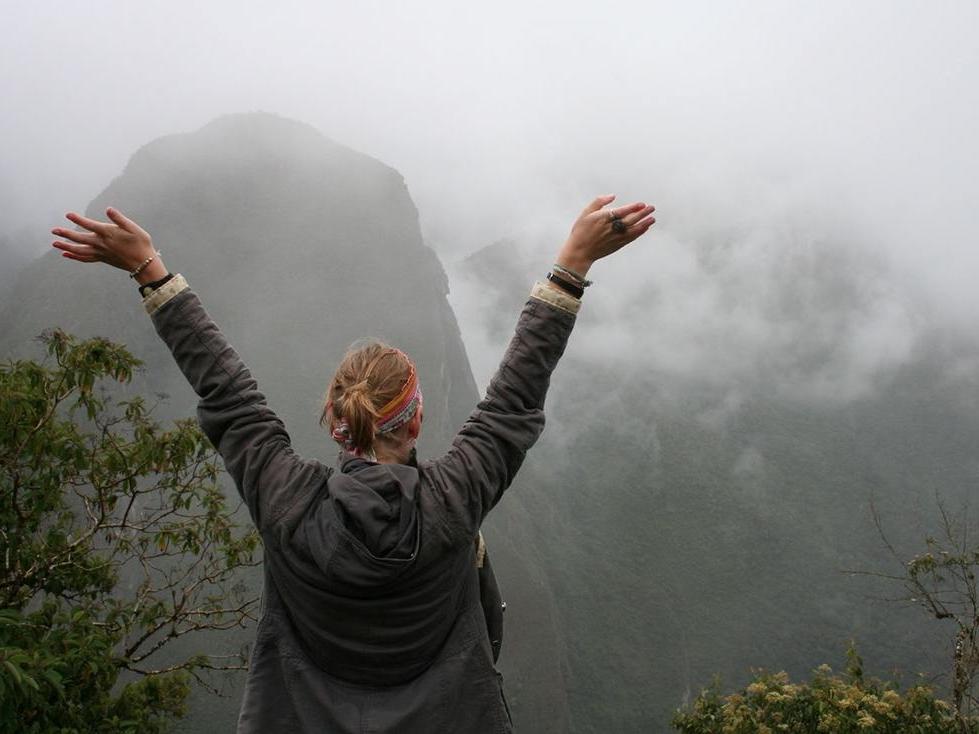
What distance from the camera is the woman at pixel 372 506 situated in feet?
5.33

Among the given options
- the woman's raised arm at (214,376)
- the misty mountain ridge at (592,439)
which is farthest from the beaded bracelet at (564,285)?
the misty mountain ridge at (592,439)

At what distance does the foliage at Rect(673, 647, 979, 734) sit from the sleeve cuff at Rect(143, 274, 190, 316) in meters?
6.61

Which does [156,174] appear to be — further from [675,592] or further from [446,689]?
[446,689]

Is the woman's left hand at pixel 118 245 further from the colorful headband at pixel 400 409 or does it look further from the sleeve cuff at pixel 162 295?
the colorful headband at pixel 400 409

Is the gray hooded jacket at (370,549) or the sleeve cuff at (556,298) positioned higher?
the sleeve cuff at (556,298)

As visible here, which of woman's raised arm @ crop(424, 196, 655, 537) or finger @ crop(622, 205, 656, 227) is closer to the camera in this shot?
woman's raised arm @ crop(424, 196, 655, 537)

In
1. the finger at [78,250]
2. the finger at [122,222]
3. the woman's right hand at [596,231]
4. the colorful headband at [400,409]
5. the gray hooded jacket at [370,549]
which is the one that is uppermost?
the woman's right hand at [596,231]

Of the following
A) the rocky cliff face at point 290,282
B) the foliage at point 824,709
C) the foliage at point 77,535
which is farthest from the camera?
the rocky cliff face at point 290,282

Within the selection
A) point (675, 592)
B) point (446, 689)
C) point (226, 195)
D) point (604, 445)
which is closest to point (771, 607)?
point (675, 592)

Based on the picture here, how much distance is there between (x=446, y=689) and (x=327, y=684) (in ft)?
0.89

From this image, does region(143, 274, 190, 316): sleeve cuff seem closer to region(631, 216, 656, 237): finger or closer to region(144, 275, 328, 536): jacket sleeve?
region(144, 275, 328, 536): jacket sleeve

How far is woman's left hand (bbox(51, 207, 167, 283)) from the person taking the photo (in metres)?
1.79

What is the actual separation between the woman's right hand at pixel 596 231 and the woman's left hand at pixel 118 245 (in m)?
0.97

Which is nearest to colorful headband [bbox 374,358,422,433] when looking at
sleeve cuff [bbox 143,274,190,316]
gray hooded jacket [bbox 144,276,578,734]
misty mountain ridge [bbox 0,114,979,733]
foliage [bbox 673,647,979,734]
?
gray hooded jacket [bbox 144,276,578,734]
